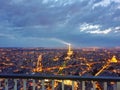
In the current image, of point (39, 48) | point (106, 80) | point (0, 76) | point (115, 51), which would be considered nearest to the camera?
point (106, 80)

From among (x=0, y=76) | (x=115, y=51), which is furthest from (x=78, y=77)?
(x=115, y=51)

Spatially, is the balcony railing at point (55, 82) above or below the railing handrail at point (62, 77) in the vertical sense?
below

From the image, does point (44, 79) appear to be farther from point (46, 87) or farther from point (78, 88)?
point (78, 88)

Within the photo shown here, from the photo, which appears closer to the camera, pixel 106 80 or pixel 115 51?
pixel 106 80

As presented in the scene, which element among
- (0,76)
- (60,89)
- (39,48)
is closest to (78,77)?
(60,89)

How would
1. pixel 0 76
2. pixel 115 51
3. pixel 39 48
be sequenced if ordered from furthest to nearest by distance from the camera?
pixel 39 48 < pixel 115 51 < pixel 0 76

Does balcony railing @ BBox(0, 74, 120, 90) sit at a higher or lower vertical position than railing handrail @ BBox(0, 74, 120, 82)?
lower

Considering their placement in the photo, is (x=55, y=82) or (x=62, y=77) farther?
(x=55, y=82)
